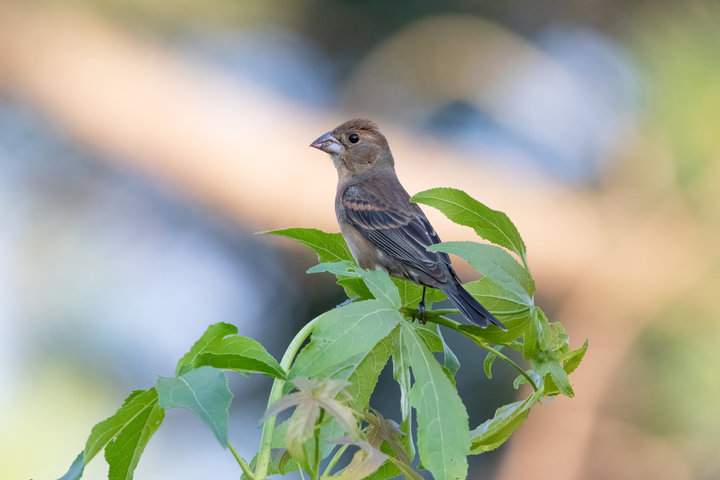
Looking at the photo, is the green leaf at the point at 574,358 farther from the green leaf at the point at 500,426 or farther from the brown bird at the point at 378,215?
the brown bird at the point at 378,215

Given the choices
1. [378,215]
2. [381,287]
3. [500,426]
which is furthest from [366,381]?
[378,215]

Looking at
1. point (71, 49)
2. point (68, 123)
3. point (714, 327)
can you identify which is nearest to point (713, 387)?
point (714, 327)

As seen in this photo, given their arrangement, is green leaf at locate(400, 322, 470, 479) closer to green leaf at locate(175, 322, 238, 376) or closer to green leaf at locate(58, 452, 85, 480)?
green leaf at locate(175, 322, 238, 376)

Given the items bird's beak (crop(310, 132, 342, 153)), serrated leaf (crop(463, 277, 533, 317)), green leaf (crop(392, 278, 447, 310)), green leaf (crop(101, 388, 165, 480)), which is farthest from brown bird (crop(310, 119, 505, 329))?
green leaf (crop(101, 388, 165, 480))

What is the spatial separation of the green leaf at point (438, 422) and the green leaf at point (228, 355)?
21 cm

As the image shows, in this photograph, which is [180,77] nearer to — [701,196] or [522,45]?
[522,45]

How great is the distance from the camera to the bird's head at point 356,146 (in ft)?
11.7

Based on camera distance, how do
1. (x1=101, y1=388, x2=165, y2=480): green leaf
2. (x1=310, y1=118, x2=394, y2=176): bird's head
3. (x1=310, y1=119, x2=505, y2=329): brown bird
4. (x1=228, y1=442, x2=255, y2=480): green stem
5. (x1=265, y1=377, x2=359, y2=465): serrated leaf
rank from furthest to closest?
1. (x1=310, y1=118, x2=394, y2=176): bird's head
2. (x1=310, y1=119, x2=505, y2=329): brown bird
3. (x1=101, y1=388, x2=165, y2=480): green leaf
4. (x1=228, y1=442, x2=255, y2=480): green stem
5. (x1=265, y1=377, x2=359, y2=465): serrated leaf

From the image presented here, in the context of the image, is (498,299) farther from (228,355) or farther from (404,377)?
(228,355)

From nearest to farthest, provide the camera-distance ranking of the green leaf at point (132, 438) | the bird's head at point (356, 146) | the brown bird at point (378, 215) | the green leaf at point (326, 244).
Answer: the green leaf at point (132, 438)
the green leaf at point (326, 244)
the brown bird at point (378, 215)
the bird's head at point (356, 146)

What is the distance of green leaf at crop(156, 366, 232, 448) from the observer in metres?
0.87

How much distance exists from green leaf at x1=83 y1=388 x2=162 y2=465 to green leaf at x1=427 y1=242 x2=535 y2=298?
0.46m

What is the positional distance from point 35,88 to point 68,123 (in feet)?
1.40

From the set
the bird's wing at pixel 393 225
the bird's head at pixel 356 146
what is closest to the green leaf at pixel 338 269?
the bird's wing at pixel 393 225
